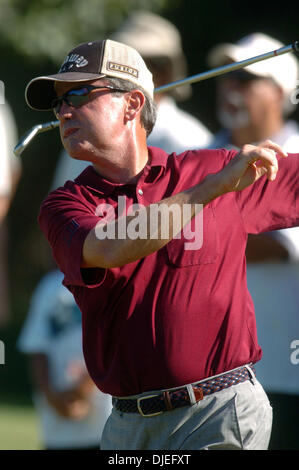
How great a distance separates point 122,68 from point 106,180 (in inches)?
16.1

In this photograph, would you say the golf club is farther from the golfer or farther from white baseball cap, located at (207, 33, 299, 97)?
white baseball cap, located at (207, 33, 299, 97)

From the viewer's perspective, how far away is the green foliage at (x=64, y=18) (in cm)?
1052

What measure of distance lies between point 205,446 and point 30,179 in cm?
1010

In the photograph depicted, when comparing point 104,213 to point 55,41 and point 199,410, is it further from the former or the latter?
point 55,41

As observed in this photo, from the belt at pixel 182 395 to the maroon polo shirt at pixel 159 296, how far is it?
0.09 feet

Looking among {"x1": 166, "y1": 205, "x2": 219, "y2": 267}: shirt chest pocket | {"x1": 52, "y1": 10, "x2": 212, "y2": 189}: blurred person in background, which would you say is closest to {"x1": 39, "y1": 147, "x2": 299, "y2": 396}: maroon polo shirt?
{"x1": 166, "y1": 205, "x2": 219, "y2": 267}: shirt chest pocket

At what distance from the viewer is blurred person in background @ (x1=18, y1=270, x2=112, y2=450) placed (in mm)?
5457

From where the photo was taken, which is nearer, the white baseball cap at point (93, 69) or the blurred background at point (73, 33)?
the white baseball cap at point (93, 69)

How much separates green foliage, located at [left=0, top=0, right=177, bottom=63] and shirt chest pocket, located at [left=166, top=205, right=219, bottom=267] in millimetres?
7289

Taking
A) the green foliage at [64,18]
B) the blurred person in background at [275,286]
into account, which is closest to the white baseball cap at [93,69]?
the blurred person in background at [275,286]

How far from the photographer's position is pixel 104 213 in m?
3.47

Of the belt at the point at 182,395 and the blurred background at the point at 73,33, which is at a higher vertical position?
the blurred background at the point at 73,33

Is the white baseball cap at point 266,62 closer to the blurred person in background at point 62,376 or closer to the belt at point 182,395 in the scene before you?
the blurred person in background at point 62,376

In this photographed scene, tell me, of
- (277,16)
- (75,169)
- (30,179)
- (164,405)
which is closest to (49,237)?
(164,405)
